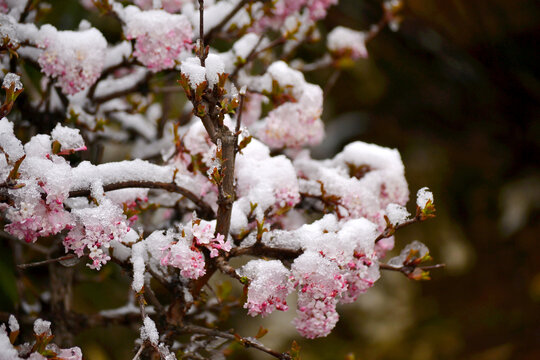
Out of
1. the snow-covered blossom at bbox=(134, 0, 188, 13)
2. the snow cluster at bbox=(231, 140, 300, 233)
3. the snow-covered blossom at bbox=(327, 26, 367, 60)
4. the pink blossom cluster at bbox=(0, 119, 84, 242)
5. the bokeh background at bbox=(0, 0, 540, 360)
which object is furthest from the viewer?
the bokeh background at bbox=(0, 0, 540, 360)

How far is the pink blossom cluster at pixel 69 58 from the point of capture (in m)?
0.80

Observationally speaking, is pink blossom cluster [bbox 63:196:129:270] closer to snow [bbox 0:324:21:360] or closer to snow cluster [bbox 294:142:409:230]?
snow [bbox 0:324:21:360]

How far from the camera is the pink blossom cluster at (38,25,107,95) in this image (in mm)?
800

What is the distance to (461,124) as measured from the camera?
2.86 metres

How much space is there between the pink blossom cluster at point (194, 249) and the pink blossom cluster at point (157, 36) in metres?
0.36

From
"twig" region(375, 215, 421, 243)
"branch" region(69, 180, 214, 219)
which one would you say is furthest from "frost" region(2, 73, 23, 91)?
"twig" region(375, 215, 421, 243)

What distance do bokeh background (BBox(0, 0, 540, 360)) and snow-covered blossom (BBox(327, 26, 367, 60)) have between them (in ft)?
4.14

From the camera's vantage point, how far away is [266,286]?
2.06ft

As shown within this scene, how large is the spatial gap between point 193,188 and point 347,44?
666mm

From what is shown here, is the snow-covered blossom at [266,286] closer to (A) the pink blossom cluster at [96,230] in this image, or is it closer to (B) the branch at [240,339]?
(B) the branch at [240,339]

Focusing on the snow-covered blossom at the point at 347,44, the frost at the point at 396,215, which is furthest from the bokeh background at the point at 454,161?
the frost at the point at 396,215

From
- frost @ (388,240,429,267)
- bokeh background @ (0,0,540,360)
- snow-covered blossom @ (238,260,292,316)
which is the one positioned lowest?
snow-covered blossom @ (238,260,292,316)

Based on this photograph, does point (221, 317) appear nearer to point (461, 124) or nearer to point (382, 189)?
point (382, 189)

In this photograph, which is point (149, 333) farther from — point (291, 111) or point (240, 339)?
point (291, 111)
